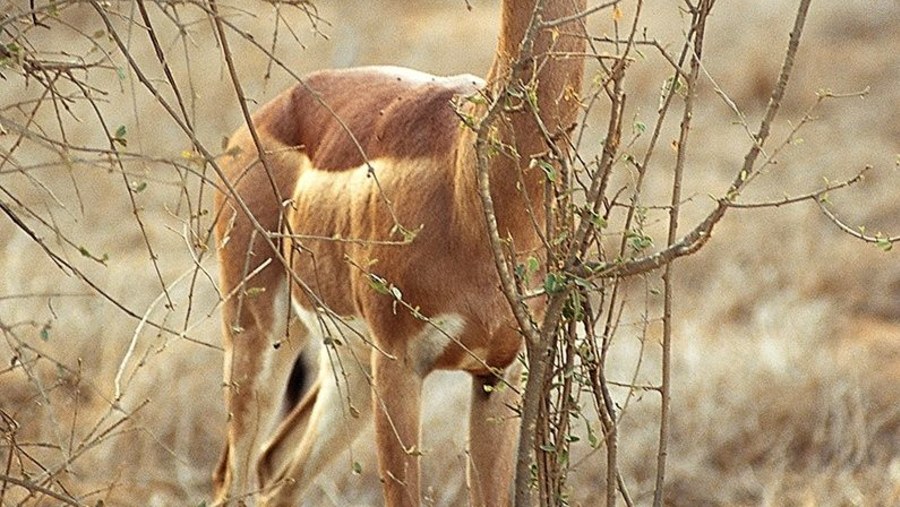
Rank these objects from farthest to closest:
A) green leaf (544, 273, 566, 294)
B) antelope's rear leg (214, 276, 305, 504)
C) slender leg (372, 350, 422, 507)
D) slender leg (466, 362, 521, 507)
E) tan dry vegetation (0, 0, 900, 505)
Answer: tan dry vegetation (0, 0, 900, 505) < antelope's rear leg (214, 276, 305, 504) < slender leg (466, 362, 521, 507) < slender leg (372, 350, 422, 507) < green leaf (544, 273, 566, 294)

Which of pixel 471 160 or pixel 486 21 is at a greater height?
pixel 486 21

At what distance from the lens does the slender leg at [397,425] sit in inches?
133

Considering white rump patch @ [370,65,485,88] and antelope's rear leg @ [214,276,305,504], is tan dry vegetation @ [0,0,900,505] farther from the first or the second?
white rump patch @ [370,65,485,88]

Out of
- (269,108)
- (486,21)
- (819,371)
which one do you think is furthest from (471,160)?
(486,21)

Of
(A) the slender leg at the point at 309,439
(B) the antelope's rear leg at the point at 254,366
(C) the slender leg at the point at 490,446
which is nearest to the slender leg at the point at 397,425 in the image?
(C) the slender leg at the point at 490,446

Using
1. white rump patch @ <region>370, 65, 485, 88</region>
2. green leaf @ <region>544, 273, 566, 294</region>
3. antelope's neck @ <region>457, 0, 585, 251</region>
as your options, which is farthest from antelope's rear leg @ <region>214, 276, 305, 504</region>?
green leaf @ <region>544, 273, 566, 294</region>

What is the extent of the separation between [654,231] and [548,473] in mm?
5552

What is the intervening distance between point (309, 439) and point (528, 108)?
1656mm

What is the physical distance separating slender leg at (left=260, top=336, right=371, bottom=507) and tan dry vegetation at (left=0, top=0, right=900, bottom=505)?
280 millimetres

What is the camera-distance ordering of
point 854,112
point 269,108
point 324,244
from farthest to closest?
point 854,112 < point 269,108 < point 324,244

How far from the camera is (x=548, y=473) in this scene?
3.03m

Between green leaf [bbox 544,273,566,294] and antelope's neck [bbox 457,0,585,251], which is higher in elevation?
antelope's neck [bbox 457,0,585,251]

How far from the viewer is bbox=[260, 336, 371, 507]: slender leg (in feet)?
14.1

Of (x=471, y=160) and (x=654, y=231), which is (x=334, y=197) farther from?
(x=654, y=231)
